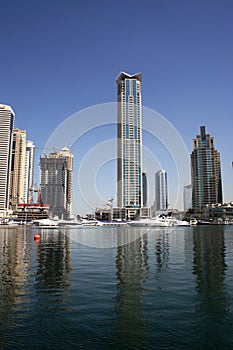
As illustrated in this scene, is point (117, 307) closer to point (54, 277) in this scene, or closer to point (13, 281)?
point (54, 277)

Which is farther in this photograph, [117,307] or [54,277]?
[54,277]

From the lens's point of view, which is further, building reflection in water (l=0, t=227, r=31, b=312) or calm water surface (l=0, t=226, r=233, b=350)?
building reflection in water (l=0, t=227, r=31, b=312)

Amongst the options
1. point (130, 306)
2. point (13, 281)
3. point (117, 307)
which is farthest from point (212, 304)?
point (13, 281)

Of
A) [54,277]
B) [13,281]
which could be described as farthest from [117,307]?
[13,281]

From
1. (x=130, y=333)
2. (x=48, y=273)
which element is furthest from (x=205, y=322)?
(x=48, y=273)

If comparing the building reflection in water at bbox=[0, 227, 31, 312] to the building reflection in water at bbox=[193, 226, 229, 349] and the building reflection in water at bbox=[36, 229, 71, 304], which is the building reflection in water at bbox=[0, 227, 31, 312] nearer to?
the building reflection in water at bbox=[36, 229, 71, 304]

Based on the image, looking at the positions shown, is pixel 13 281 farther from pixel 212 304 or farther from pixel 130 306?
pixel 212 304

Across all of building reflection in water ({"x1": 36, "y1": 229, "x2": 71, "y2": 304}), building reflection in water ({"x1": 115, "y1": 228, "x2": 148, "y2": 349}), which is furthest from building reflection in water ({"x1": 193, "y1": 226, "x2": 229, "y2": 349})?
building reflection in water ({"x1": 36, "y1": 229, "x2": 71, "y2": 304})

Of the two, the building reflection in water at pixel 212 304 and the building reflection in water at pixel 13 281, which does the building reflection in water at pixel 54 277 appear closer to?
the building reflection in water at pixel 13 281

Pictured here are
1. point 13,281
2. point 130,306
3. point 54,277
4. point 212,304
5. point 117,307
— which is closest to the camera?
point 117,307

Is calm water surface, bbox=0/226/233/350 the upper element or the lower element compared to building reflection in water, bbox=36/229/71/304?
upper

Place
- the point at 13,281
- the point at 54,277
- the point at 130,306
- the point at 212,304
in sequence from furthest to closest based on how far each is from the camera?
the point at 54,277 → the point at 13,281 → the point at 212,304 → the point at 130,306

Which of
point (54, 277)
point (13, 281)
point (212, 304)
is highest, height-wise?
point (212, 304)

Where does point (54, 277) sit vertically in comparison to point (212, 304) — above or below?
below
